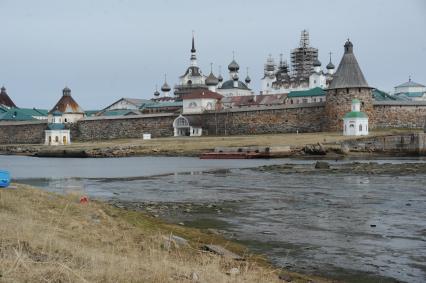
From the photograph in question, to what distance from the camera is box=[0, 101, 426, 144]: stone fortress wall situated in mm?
49219

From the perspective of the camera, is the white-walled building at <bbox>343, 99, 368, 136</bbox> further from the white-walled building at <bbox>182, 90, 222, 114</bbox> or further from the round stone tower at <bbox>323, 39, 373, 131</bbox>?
the white-walled building at <bbox>182, 90, 222, 114</bbox>

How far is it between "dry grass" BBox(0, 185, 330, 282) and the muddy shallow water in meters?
0.91

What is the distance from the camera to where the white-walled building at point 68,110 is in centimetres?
6825

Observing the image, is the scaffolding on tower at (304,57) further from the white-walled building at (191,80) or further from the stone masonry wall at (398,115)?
the stone masonry wall at (398,115)

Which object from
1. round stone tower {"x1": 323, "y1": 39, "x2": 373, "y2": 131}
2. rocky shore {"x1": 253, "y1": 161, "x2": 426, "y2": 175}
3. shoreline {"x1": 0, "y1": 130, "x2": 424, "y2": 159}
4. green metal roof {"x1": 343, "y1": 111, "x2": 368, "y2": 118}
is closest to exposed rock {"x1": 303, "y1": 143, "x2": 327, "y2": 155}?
shoreline {"x1": 0, "y1": 130, "x2": 424, "y2": 159}

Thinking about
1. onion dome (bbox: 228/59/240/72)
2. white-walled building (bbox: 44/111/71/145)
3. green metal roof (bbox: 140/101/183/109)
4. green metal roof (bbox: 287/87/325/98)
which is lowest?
white-walled building (bbox: 44/111/71/145)

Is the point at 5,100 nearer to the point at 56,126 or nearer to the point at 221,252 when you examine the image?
the point at 56,126

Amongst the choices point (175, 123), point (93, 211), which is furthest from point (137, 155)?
point (93, 211)

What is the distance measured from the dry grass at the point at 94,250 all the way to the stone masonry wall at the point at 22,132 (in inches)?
2305

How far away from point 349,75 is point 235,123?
1187cm

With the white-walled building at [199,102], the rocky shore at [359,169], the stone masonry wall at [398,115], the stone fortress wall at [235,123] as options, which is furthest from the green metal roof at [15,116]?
the rocky shore at [359,169]

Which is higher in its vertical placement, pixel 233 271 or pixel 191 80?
pixel 191 80

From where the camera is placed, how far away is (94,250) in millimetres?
6480

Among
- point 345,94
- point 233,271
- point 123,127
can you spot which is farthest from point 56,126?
point 233,271
